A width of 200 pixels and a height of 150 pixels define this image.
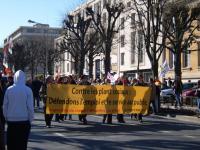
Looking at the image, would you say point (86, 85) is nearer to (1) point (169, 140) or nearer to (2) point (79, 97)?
(2) point (79, 97)

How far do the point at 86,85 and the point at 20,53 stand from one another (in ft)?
243

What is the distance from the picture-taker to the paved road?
42.1ft

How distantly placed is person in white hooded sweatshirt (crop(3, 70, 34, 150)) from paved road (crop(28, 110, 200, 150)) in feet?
11.4

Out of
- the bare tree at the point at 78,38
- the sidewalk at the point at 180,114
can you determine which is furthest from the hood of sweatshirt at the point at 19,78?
the bare tree at the point at 78,38

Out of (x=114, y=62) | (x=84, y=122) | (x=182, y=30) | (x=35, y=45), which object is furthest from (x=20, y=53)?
(x=84, y=122)

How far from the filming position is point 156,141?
13844mm

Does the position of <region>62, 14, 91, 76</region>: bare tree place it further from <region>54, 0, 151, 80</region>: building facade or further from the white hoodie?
the white hoodie

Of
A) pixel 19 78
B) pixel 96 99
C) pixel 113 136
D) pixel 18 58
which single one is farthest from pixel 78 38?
pixel 19 78

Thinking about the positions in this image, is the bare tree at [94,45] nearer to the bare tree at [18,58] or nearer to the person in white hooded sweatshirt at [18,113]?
the bare tree at [18,58]

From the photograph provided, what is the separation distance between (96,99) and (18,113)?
399 inches

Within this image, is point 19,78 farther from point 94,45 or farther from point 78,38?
point 94,45

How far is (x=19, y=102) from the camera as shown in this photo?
902 cm

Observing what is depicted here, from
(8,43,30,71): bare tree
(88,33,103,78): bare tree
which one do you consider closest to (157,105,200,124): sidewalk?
(88,33,103,78): bare tree

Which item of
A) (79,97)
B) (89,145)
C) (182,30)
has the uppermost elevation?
(182,30)
